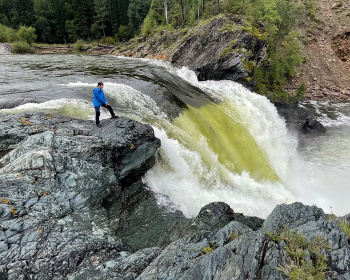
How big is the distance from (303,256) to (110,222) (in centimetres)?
563

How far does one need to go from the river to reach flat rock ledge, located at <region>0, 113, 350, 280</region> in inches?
50.0

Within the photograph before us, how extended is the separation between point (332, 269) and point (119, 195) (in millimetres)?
6841

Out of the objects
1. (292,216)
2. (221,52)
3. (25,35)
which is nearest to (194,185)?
(292,216)

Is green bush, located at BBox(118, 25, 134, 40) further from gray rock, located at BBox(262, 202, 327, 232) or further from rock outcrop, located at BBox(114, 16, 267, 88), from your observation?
gray rock, located at BBox(262, 202, 327, 232)

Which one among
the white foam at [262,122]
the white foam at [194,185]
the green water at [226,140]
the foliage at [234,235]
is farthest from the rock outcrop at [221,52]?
the foliage at [234,235]

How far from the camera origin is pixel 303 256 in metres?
4.88

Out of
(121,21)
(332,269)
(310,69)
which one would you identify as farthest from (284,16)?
(121,21)

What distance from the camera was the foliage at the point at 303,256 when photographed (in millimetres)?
4489

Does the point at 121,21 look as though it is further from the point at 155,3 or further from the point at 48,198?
the point at 48,198

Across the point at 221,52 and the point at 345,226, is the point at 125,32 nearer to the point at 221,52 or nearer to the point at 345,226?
the point at 221,52

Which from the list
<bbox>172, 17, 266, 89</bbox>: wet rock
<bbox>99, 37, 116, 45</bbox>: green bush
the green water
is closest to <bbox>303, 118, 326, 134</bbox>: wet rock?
<bbox>172, 17, 266, 89</bbox>: wet rock

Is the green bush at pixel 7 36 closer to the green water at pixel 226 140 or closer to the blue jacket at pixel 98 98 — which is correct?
the green water at pixel 226 140

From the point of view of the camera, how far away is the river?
11.1m

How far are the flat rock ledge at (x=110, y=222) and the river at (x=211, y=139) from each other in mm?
1270
